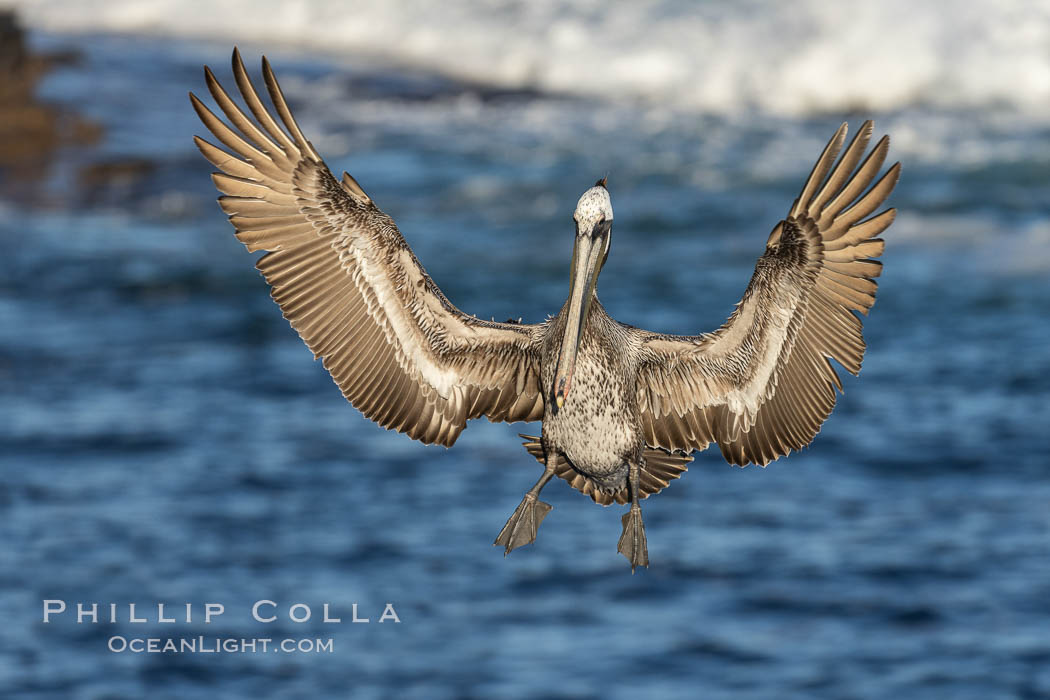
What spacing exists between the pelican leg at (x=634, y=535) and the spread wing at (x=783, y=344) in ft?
1.79

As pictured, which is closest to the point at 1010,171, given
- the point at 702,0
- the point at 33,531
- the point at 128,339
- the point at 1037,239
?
the point at 1037,239

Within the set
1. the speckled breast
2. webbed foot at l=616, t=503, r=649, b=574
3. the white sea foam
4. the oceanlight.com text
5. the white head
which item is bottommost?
the oceanlight.com text

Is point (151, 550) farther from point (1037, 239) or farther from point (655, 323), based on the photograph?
point (1037, 239)

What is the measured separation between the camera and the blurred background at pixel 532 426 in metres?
35.5

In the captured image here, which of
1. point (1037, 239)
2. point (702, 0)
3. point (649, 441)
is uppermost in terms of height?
point (702, 0)

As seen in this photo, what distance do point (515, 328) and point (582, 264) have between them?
1683 millimetres

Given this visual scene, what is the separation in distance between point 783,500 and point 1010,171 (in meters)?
13.5

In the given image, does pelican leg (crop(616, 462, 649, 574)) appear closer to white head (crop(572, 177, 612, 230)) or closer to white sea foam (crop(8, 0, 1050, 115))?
white head (crop(572, 177, 612, 230))

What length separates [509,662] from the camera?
1390 inches

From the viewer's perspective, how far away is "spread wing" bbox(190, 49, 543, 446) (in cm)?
851

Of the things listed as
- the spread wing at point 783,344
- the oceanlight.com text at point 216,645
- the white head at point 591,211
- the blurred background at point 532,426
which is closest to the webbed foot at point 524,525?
the spread wing at point 783,344

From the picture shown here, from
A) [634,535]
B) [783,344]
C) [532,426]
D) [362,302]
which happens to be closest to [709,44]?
[532,426]

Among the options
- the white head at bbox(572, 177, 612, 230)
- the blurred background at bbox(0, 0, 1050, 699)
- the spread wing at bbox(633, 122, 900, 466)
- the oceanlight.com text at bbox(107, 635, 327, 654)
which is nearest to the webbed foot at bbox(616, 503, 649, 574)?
the spread wing at bbox(633, 122, 900, 466)

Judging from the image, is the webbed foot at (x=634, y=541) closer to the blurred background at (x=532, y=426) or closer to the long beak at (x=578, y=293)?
the long beak at (x=578, y=293)
